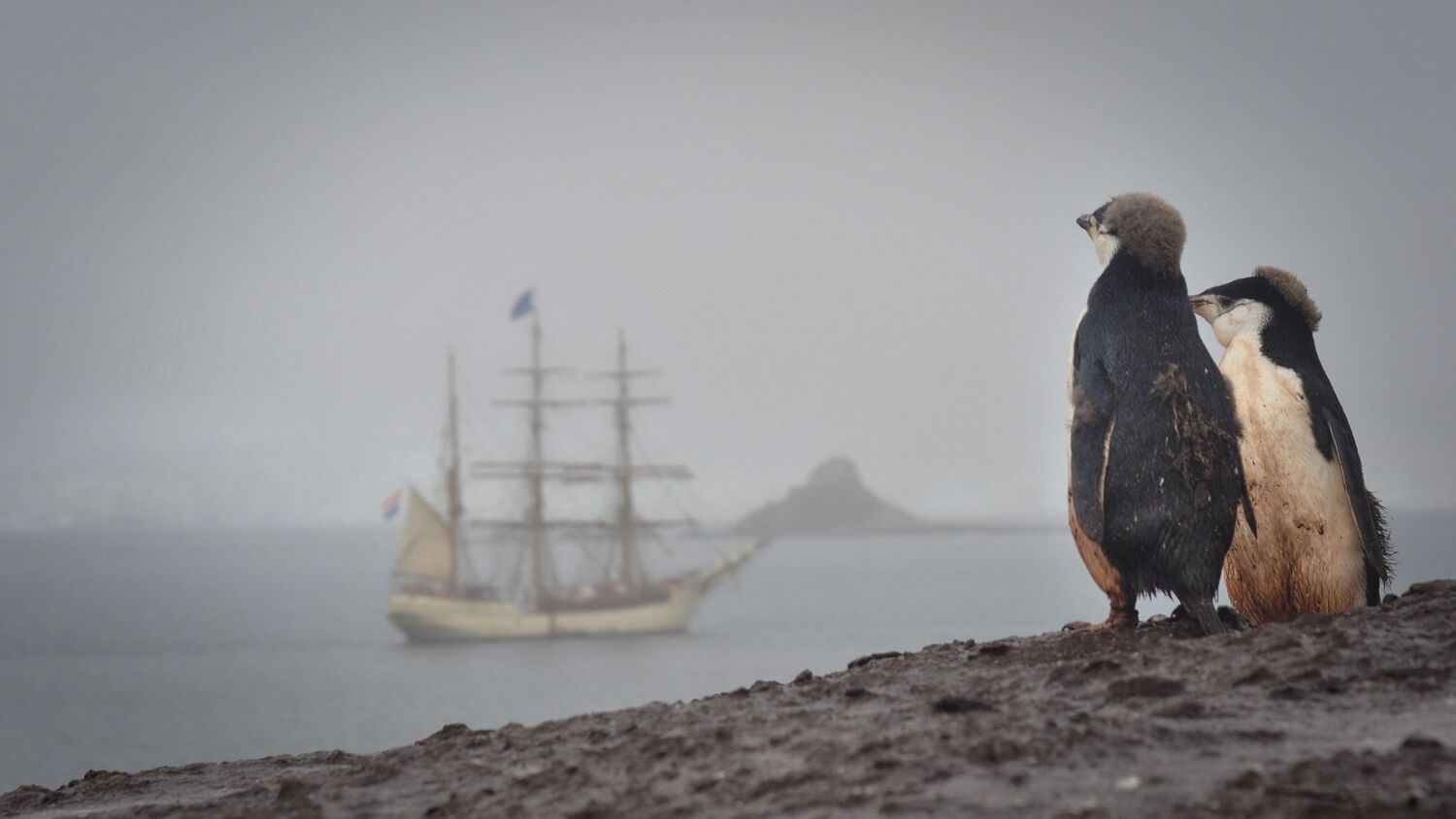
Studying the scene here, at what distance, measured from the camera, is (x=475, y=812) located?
4844mm

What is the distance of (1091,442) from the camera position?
6672mm

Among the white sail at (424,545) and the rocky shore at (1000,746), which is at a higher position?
the white sail at (424,545)

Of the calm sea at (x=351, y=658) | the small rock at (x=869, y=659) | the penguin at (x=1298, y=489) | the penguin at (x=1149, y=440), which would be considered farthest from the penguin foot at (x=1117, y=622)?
the calm sea at (x=351, y=658)

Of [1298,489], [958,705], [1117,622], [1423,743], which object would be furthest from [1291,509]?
[1423,743]

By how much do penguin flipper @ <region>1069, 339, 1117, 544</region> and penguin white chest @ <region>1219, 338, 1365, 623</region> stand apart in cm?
78

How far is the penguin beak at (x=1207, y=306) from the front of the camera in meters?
7.60

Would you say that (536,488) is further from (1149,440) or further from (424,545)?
(1149,440)

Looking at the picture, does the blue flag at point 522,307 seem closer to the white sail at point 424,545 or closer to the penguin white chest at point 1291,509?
the white sail at point 424,545

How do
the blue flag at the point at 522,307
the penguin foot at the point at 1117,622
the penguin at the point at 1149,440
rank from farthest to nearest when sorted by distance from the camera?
the blue flag at the point at 522,307
the penguin foot at the point at 1117,622
the penguin at the point at 1149,440

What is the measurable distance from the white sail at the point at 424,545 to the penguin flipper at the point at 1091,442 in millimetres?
54791

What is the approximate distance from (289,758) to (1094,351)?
15.1 ft

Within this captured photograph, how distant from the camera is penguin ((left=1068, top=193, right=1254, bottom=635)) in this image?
6.52 meters

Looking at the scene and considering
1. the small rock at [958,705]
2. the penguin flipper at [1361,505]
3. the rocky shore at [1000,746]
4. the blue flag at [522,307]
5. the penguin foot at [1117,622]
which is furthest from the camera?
the blue flag at [522,307]

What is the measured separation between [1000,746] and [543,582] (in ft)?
212
